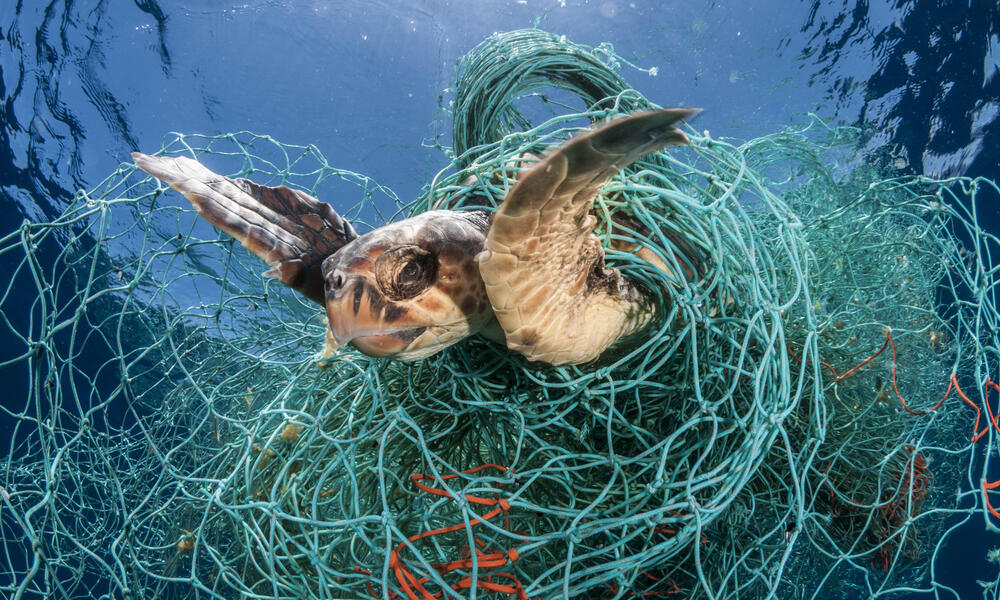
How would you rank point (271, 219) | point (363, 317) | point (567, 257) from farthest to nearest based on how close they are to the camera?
point (271, 219)
point (567, 257)
point (363, 317)

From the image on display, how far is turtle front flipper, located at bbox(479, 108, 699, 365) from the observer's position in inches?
27.3

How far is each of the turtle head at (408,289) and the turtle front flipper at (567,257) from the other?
93 millimetres

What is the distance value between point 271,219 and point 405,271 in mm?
434

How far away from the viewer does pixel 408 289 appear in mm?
985

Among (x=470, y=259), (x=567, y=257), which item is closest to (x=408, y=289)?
(x=470, y=259)

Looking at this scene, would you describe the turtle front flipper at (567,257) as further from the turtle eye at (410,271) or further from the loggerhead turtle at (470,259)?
the turtle eye at (410,271)

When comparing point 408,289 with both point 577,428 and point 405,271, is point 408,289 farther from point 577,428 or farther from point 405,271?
point 577,428

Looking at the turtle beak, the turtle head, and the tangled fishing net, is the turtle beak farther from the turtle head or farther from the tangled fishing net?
the tangled fishing net

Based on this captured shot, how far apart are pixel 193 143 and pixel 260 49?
4.31 feet

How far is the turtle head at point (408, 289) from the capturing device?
35.9 inches

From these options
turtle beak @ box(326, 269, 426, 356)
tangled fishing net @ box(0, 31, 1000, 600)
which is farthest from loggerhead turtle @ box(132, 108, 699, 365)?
tangled fishing net @ box(0, 31, 1000, 600)

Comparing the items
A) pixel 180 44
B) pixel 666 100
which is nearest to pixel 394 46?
pixel 180 44

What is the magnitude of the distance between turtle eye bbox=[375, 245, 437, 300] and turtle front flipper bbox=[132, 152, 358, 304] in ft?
0.91

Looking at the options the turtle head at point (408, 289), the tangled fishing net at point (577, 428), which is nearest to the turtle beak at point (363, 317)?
the turtle head at point (408, 289)
